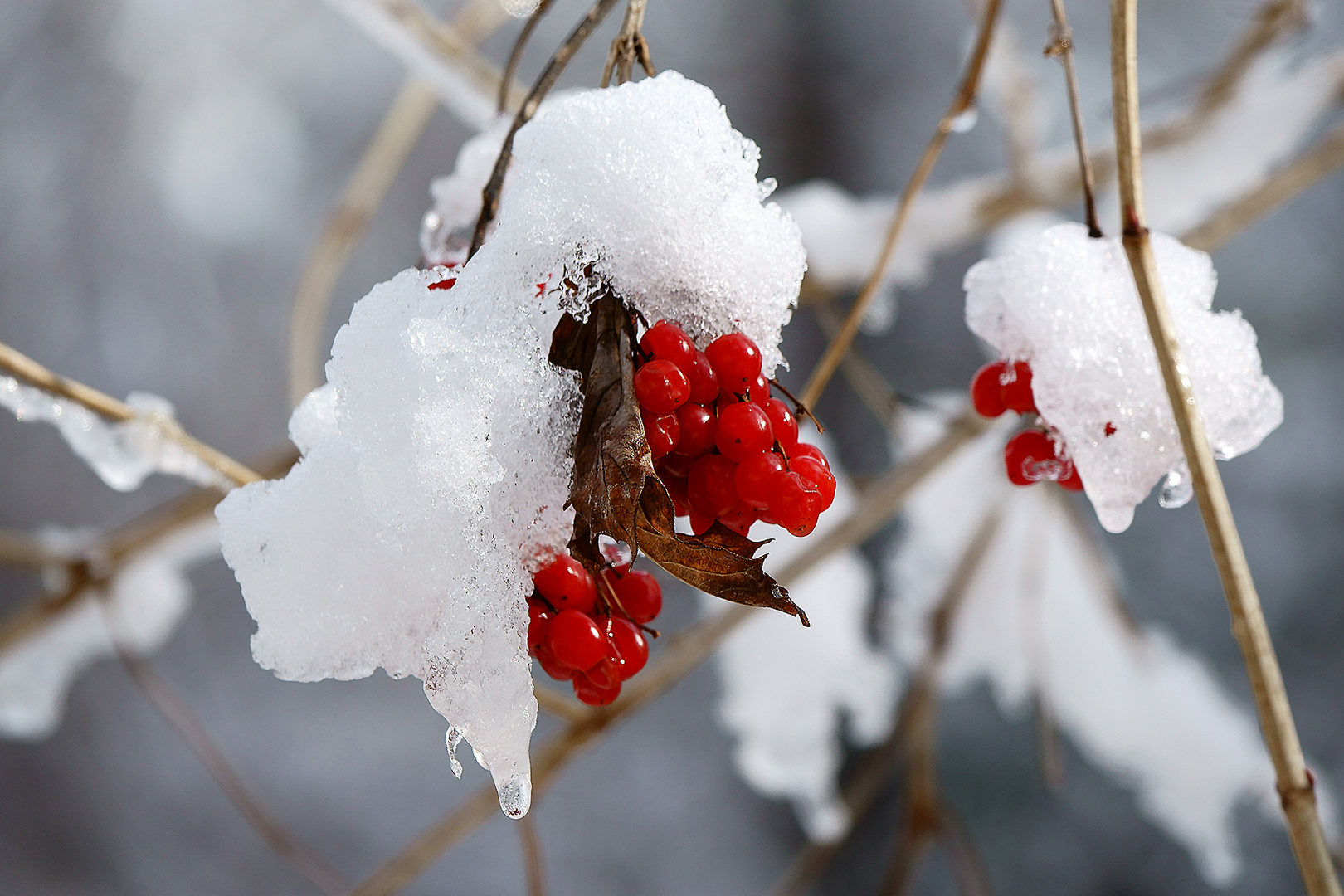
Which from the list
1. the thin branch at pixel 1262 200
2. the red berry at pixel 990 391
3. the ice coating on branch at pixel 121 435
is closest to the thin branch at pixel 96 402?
the ice coating on branch at pixel 121 435

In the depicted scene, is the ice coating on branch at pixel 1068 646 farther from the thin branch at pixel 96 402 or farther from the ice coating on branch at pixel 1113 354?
the thin branch at pixel 96 402

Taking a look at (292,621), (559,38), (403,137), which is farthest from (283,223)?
(292,621)

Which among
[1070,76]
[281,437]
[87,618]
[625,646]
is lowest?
[281,437]

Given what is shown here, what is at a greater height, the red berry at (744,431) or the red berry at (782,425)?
the red berry at (782,425)

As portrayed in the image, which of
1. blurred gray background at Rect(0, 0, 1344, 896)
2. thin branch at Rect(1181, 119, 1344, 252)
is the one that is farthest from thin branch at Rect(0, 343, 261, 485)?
blurred gray background at Rect(0, 0, 1344, 896)

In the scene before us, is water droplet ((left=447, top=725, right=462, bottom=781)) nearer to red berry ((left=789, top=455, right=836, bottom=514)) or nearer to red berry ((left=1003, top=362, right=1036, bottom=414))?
red berry ((left=789, top=455, right=836, bottom=514))

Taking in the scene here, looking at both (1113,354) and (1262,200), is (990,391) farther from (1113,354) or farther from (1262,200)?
(1262,200)

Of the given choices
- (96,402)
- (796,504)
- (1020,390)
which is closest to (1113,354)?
(1020,390)
